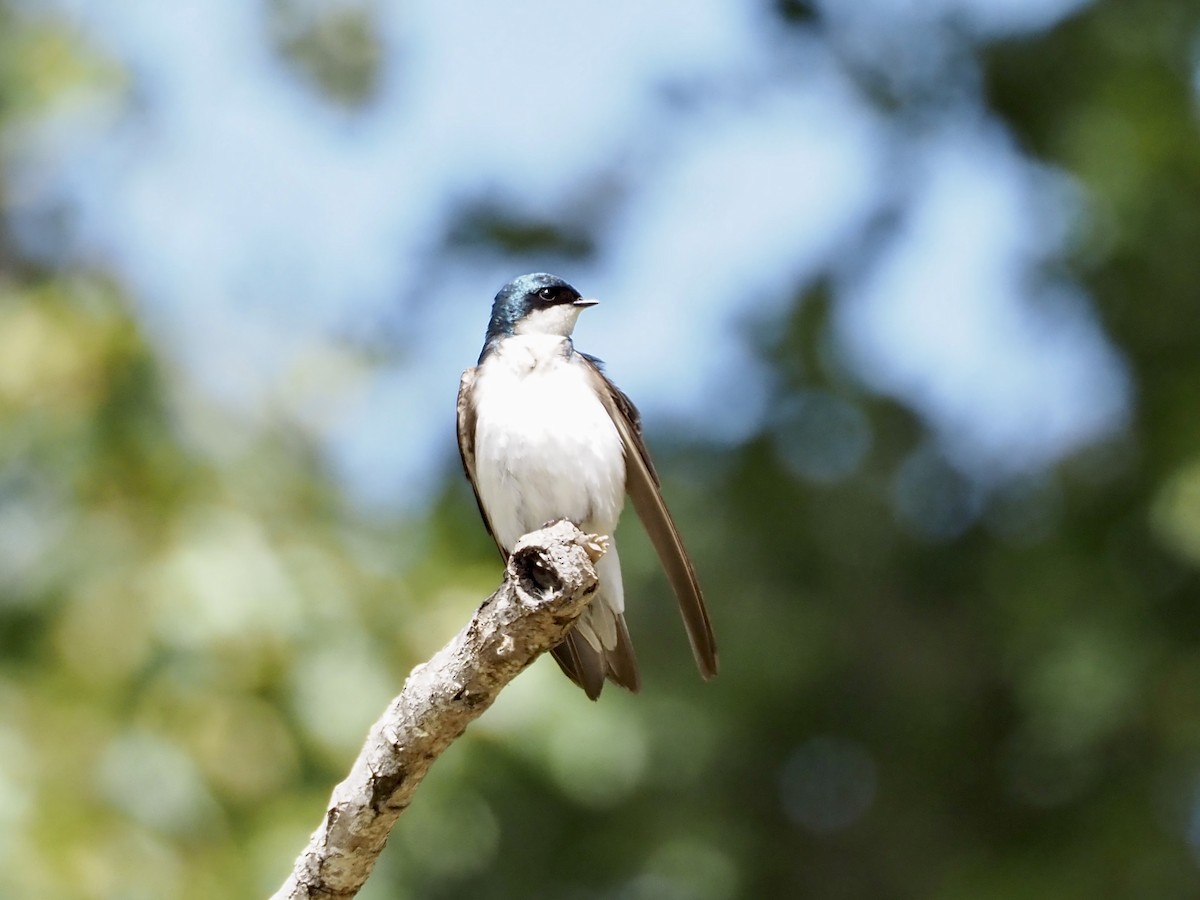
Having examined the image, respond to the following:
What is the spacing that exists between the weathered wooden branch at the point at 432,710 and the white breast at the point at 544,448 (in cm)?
125

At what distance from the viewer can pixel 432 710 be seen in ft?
9.73

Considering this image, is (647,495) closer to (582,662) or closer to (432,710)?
(582,662)

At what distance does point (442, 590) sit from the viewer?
5734mm

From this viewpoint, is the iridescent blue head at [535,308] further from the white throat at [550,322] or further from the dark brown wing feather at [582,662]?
the dark brown wing feather at [582,662]

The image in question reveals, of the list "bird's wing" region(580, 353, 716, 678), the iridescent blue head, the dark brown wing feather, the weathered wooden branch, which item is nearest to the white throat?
the iridescent blue head

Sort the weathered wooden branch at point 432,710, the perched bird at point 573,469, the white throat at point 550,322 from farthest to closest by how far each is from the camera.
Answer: the white throat at point 550,322
the perched bird at point 573,469
the weathered wooden branch at point 432,710

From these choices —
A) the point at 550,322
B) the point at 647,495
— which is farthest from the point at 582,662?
the point at 550,322

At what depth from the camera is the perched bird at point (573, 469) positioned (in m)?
4.27

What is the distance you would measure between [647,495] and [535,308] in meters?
0.65

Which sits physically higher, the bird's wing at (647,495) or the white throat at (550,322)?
the white throat at (550,322)

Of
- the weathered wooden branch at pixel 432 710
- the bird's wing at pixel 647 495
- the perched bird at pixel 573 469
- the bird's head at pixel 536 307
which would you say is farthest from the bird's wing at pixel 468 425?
the weathered wooden branch at pixel 432 710

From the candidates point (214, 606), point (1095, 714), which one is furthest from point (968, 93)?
point (214, 606)

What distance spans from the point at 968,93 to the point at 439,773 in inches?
232

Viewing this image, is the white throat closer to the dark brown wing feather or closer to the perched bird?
the perched bird
